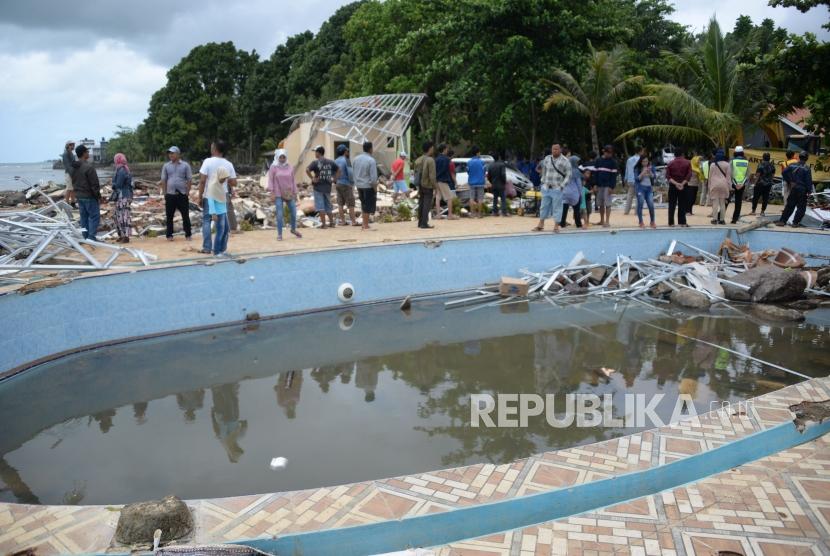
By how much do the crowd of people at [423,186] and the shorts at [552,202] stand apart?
Result: 0.06ft

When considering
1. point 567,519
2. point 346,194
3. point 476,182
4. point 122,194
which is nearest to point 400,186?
point 476,182

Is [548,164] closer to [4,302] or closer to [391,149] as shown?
[4,302]

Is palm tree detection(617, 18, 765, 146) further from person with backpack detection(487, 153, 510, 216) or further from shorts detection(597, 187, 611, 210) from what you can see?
shorts detection(597, 187, 611, 210)

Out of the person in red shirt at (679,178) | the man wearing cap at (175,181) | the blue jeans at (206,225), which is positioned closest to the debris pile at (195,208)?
the man wearing cap at (175,181)

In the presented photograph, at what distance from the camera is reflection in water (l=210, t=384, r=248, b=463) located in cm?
498

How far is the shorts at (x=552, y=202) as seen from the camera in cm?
1106

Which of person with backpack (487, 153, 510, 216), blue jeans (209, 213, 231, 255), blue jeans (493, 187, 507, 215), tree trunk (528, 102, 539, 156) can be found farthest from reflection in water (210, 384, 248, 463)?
tree trunk (528, 102, 539, 156)

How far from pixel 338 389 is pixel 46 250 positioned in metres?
4.89

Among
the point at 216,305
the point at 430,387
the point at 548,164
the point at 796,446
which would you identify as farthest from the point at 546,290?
the point at 796,446

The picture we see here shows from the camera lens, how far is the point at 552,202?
1134 cm

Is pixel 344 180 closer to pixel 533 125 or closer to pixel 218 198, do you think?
pixel 218 198

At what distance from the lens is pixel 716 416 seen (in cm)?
478

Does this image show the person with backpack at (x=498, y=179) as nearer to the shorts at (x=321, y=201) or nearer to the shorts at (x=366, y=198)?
the shorts at (x=366, y=198)

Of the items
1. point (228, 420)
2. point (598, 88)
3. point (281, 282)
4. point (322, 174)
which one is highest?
point (598, 88)
